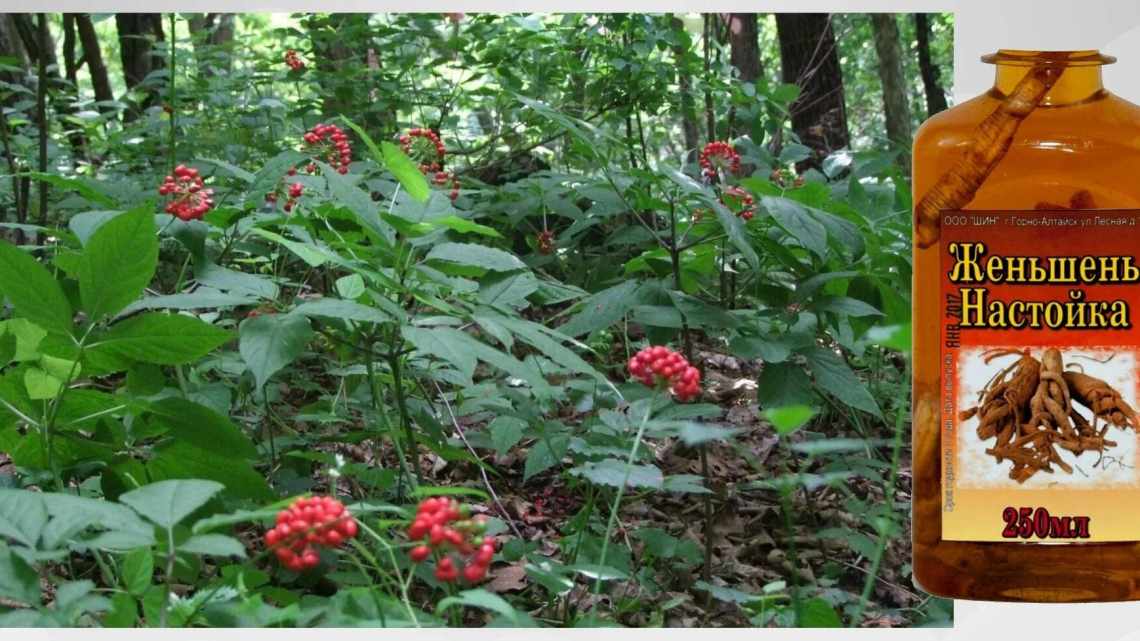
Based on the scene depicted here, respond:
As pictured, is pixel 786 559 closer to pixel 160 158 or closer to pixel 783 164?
pixel 783 164

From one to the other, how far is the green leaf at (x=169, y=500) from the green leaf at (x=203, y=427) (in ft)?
1.04

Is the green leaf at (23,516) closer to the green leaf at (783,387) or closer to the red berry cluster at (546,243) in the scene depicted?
the green leaf at (783,387)

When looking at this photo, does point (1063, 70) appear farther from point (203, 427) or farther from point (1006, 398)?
point (203, 427)

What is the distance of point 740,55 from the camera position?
4.35 meters

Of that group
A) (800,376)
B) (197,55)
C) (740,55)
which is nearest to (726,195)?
(800,376)

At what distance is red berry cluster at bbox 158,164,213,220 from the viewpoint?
1.37 meters

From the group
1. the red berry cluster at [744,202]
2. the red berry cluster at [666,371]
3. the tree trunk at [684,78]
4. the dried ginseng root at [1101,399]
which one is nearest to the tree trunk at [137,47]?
the tree trunk at [684,78]

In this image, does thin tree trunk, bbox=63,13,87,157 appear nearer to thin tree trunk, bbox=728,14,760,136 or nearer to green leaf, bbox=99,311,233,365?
thin tree trunk, bbox=728,14,760,136

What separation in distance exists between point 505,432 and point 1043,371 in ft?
2.00

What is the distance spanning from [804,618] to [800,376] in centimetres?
38

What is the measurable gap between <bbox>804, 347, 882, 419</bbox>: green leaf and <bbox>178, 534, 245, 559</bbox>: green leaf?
31.3 inches

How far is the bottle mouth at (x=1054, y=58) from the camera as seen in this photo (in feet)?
3.76

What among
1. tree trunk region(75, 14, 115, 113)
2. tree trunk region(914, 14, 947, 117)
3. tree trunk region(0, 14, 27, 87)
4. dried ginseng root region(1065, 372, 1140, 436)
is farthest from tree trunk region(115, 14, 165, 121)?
dried ginseng root region(1065, 372, 1140, 436)

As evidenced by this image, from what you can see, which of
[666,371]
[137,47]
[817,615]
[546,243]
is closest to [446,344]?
[666,371]
